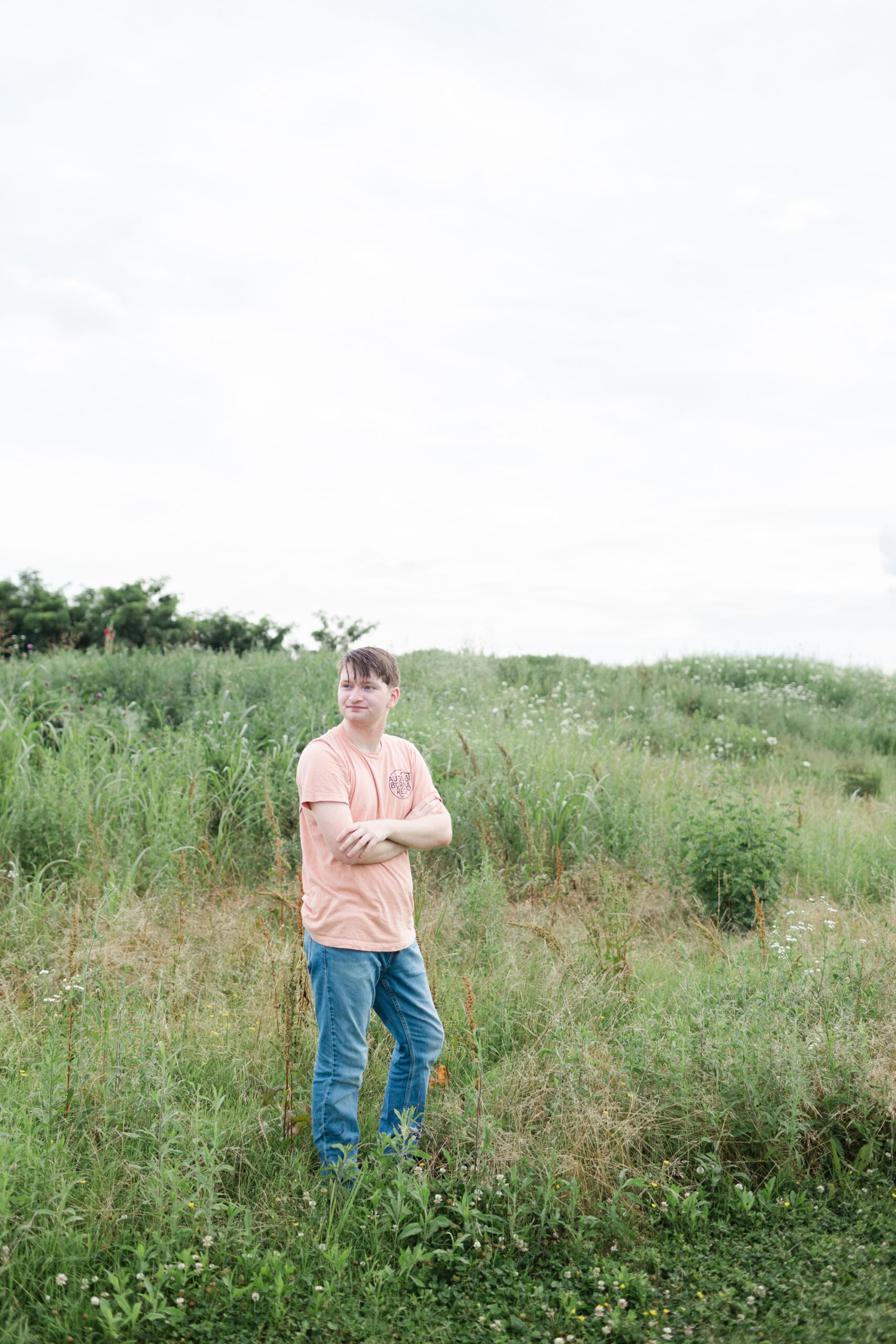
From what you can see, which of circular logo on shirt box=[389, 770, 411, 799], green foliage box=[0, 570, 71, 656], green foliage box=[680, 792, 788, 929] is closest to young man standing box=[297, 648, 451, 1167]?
circular logo on shirt box=[389, 770, 411, 799]

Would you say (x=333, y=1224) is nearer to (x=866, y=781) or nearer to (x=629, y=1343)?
(x=629, y=1343)

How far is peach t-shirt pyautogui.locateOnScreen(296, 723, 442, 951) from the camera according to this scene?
3.11 metres

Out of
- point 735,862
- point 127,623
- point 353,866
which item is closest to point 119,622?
point 127,623

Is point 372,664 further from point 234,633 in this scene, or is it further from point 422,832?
point 234,633

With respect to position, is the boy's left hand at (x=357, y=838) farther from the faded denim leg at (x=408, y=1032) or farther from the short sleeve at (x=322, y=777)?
the faded denim leg at (x=408, y=1032)

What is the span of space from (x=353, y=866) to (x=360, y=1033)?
23.2 inches

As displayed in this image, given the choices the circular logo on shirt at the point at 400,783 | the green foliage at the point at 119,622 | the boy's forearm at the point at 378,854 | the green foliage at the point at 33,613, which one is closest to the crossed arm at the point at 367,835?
the boy's forearm at the point at 378,854

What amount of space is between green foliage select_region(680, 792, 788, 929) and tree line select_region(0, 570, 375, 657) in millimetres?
8410

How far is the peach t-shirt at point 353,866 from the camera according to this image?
311 cm

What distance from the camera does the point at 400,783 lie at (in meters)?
3.39

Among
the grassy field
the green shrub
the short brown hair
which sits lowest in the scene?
the grassy field

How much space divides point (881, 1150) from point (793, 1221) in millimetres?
674

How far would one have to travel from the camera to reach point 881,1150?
3.73 metres

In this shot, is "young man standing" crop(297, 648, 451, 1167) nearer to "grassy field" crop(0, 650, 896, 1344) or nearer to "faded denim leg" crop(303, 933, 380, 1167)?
"faded denim leg" crop(303, 933, 380, 1167)
